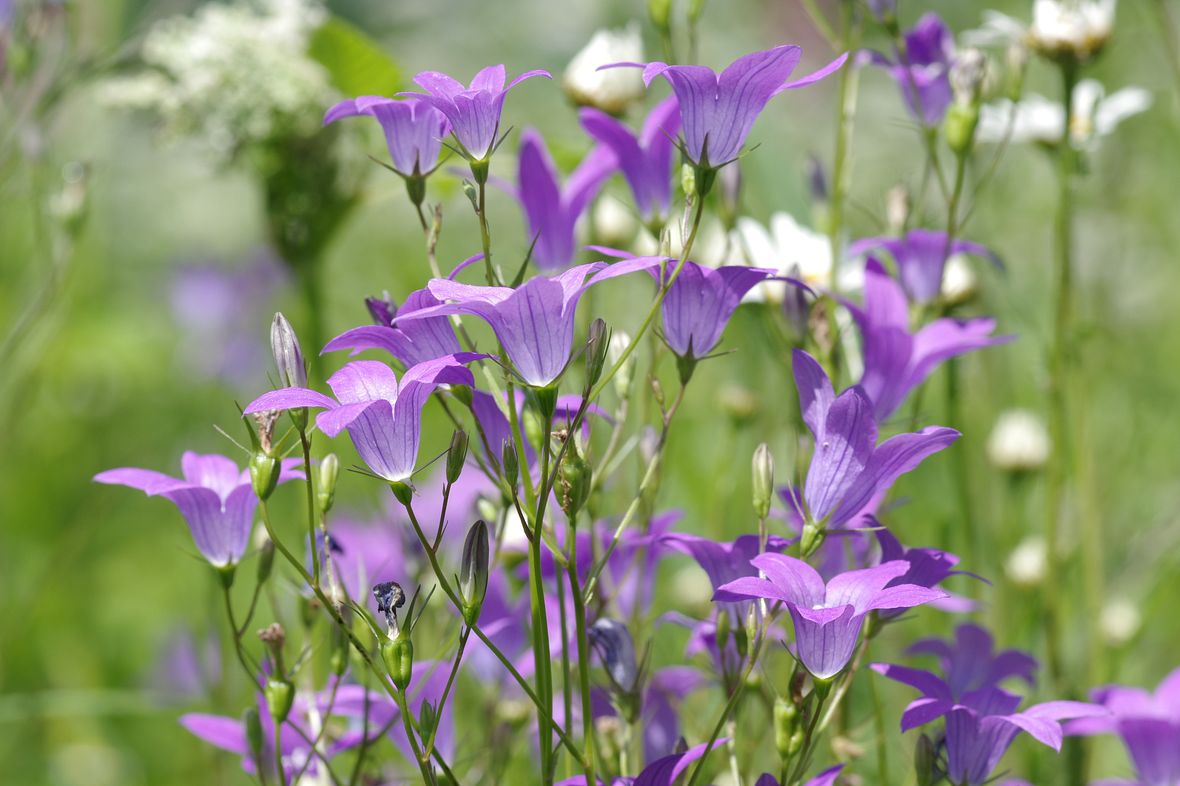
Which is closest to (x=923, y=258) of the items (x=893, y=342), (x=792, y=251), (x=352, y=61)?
(x=893, y=342)

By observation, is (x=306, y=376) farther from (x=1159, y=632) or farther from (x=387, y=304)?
(x=1159, y=632)

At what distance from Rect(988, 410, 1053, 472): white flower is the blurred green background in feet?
0.24

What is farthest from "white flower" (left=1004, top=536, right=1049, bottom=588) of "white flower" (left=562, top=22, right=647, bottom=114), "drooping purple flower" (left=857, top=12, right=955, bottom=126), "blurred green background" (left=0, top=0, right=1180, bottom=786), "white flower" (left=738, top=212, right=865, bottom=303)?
"white flower" (left=562, top=22, right=647, bottom=114)

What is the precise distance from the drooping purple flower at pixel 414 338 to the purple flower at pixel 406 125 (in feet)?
0.36

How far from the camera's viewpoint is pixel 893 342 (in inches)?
35.4

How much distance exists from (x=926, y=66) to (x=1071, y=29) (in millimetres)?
214

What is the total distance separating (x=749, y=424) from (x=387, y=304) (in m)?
0.75

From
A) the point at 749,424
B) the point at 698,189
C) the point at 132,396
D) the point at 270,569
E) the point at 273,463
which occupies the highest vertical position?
the point at 698,189

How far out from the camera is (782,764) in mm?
709

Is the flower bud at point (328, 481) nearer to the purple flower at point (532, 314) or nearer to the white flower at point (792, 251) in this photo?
the purple flower at point (532, 314)

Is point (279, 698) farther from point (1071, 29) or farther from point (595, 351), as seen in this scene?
point (1071, 29)

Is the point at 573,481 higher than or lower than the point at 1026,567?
higher

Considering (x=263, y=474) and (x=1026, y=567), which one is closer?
(x=263, y=474)

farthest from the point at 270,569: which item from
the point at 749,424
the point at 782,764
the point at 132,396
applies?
the point at 132,396
